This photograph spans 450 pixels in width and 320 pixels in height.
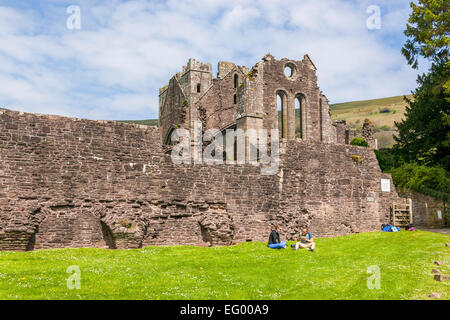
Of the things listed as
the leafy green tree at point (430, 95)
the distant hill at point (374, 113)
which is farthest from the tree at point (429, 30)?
the distant hill at point (374, 113)

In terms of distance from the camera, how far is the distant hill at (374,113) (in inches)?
4057

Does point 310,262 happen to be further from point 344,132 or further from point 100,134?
point 344,132

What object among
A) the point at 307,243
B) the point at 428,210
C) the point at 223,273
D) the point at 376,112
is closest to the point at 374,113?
the point at 376,112

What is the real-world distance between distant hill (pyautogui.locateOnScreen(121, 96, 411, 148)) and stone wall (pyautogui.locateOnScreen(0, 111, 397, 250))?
224 ft

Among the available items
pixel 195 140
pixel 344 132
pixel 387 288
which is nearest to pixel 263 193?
pixel 387 288

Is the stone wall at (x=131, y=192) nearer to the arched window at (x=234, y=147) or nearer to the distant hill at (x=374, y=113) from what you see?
the arched window at (x=234, y=147)

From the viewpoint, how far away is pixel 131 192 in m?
15.7

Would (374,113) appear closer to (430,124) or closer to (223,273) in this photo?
(430,124)

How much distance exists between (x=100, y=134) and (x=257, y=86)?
687 inches

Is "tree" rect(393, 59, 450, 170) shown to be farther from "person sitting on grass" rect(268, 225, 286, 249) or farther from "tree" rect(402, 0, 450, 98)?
"person sitting on grass" rect(268, 225, 286, 249)

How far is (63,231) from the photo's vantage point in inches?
566

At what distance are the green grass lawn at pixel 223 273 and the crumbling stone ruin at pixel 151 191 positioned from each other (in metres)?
0.80

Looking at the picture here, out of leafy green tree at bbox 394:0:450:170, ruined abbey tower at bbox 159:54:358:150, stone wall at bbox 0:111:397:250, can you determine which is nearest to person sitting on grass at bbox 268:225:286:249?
stone wall at bbox 0:111:397:250
